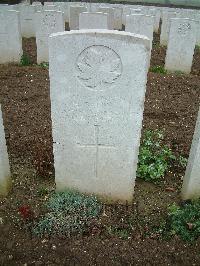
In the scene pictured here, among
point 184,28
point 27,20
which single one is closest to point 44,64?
point 27,20

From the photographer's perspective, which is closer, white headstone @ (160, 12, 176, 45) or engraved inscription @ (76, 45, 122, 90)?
engraved inscription @ (76, 45, 122, 90)

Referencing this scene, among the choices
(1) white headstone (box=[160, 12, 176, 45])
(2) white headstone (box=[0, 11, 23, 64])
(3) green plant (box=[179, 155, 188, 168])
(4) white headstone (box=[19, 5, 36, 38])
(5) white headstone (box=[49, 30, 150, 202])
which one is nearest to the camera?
(5) white headstone (box=[49, 30, 150, 202])

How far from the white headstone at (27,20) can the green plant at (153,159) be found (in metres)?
7.81

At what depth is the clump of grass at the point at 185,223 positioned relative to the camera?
145 inches

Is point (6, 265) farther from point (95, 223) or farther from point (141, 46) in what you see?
point (141, 46)

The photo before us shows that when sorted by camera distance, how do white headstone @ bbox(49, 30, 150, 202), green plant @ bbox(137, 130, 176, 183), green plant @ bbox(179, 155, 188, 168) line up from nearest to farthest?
white headstone @ bbox(49, 30, 150, 202), green plant @ bbox(137, 130, 176, 183), green plant @ bbox(179, 155, 188, 168)

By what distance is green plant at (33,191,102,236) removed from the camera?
3.72m

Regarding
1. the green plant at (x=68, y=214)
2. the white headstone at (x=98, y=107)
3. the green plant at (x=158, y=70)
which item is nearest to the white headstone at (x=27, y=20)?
the green plant at (x=158, y=70)

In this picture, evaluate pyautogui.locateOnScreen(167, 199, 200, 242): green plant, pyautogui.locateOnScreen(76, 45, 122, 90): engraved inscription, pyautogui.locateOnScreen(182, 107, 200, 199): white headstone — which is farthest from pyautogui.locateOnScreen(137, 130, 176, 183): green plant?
pyautogui.locateOnScreen(76, 45, 122, 90): engraved inscription

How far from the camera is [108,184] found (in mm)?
4184

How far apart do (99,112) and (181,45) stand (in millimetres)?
5922

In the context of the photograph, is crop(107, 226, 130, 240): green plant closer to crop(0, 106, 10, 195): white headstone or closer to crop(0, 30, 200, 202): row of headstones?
crop(0, 30, 200, 202): row of headstones

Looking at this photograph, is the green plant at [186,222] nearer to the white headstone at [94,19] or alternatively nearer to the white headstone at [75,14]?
the white headstone at [94,19]

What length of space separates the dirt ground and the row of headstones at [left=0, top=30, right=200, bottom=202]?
31 centimetres
